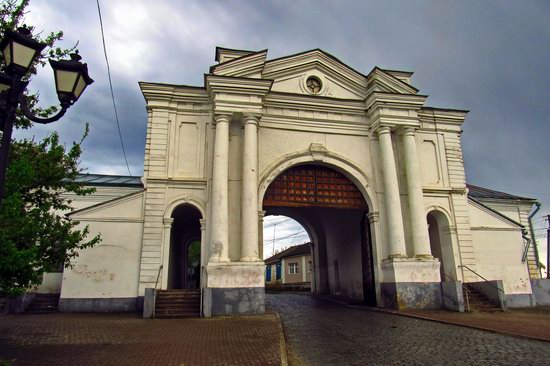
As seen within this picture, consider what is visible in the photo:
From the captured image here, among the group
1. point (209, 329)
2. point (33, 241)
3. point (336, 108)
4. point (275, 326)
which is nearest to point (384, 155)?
point (336, 108)

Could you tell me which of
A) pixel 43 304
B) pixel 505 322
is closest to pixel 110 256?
pixel 43 304

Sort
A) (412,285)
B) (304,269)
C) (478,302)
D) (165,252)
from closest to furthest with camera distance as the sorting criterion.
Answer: (165,252) → (412,285) → (478,302) → (304,269)

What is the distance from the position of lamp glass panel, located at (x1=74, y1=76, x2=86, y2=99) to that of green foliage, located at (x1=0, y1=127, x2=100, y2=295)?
2286mm

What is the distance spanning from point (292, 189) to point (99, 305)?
8.04m

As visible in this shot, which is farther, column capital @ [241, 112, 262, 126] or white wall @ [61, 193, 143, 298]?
column capital @ [241, 112, 262, 126]

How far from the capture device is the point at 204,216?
46.9 feet

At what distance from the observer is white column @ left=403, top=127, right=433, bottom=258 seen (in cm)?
1483

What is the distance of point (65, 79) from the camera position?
4.50 m

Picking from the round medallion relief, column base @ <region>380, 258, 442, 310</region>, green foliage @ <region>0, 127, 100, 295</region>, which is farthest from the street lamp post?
the round medallion relief

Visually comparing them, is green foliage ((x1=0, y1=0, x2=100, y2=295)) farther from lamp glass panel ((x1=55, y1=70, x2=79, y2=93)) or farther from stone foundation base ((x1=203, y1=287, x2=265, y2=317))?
stone foundation base ((x1=203, y1=287, x2=265, y2=317))

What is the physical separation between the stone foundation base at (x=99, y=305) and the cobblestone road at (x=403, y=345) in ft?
18.5

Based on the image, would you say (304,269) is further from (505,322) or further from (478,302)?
(505,322)

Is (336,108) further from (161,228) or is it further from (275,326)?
(275,326)

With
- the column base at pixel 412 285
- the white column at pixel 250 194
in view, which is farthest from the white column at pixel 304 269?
the white column at pixel 250 194
